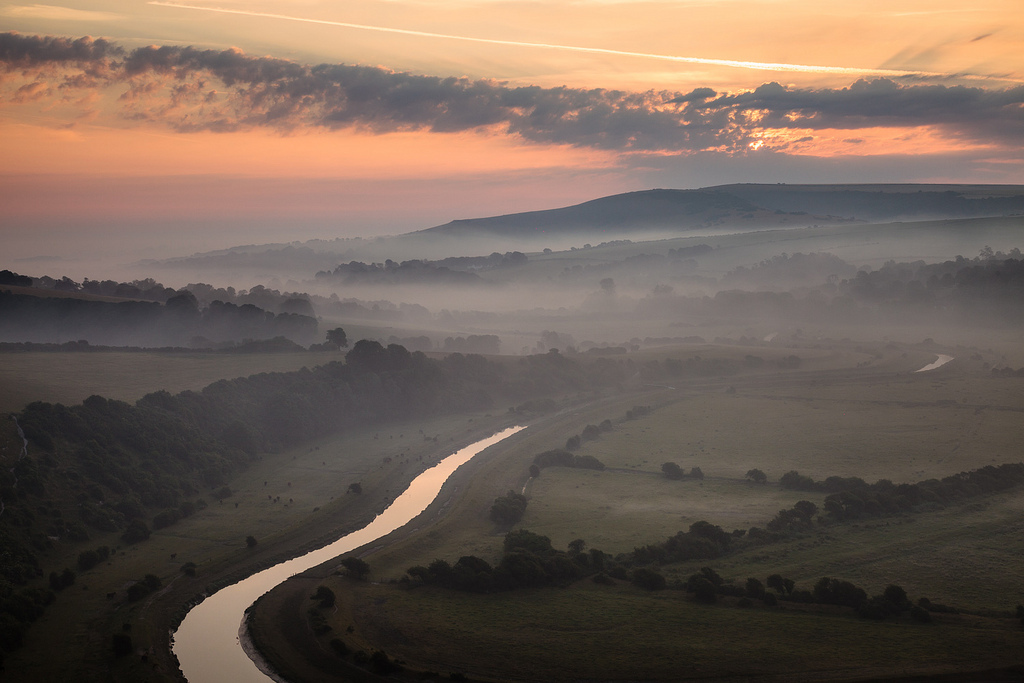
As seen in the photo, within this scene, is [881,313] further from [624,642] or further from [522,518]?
[624,642]

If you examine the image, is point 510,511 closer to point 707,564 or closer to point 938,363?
point 707,564

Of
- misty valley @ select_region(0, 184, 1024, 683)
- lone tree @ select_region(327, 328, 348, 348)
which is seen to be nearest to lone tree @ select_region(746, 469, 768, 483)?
misty valley @ select_region(0, 184, 1024, 683)

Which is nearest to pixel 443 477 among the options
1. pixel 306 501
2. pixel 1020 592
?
pixel 306 501

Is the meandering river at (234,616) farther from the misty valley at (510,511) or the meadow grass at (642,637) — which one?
the meadow grass at (642,637)

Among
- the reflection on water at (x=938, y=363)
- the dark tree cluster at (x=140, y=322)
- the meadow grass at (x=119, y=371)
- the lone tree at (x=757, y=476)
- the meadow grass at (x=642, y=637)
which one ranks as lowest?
the meadow grass at (x=642, y=637)

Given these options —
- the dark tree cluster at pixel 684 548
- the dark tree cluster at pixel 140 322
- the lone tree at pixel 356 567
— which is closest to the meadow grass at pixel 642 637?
the lone tree at pixel 356 567

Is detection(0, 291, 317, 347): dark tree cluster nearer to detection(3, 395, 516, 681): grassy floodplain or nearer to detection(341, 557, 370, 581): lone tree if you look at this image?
detection(3, 395, 516, 681): grassy floodplain
